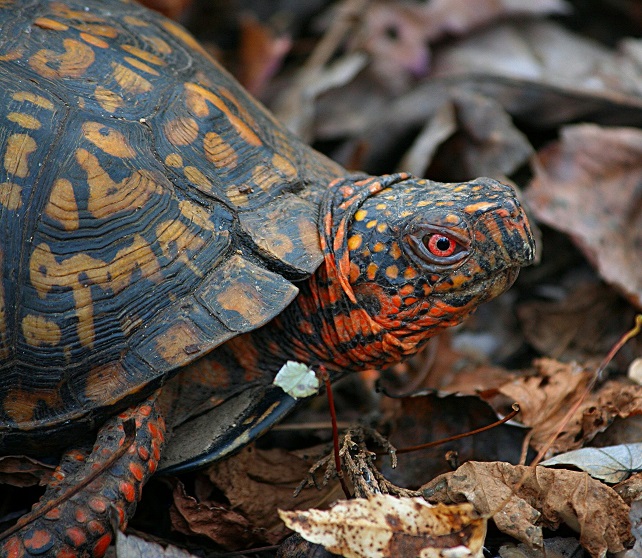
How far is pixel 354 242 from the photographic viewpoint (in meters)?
2.76

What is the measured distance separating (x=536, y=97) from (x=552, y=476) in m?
2.98

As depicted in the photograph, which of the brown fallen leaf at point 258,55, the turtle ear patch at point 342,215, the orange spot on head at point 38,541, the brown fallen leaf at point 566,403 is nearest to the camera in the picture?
the orange spot on head at point 38,541

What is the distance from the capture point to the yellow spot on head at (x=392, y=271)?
8.79 ft

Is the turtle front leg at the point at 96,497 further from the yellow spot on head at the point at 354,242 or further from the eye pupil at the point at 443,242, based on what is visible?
the eye pupil at the point at 443,242

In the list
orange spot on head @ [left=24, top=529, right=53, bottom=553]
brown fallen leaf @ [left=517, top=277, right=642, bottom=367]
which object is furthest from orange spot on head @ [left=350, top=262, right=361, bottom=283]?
brown fallen leaf @ [left=517, top=277, right=642, bottom=367]

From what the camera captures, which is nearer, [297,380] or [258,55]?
[297,380]

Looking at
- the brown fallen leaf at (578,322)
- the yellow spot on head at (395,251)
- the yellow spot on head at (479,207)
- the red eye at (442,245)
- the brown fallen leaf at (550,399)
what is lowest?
the brown fallen leaf at (578,322)

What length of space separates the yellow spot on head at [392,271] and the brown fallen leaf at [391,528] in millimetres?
810

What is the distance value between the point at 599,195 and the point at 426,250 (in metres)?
2.17

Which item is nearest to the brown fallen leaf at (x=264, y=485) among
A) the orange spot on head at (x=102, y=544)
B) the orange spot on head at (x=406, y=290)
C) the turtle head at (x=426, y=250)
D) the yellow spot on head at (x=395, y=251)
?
the orange spot on head at (x=102, y=544)

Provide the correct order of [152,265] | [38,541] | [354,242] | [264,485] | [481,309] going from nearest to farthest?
[38,541], [152,265], [354,242], [264,485], [481,309]

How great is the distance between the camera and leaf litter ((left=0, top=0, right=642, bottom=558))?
8.35ft

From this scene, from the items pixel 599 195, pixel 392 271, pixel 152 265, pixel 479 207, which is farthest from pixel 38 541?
pixel 599 195

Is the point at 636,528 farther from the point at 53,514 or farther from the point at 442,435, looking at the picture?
the point at 53,514
